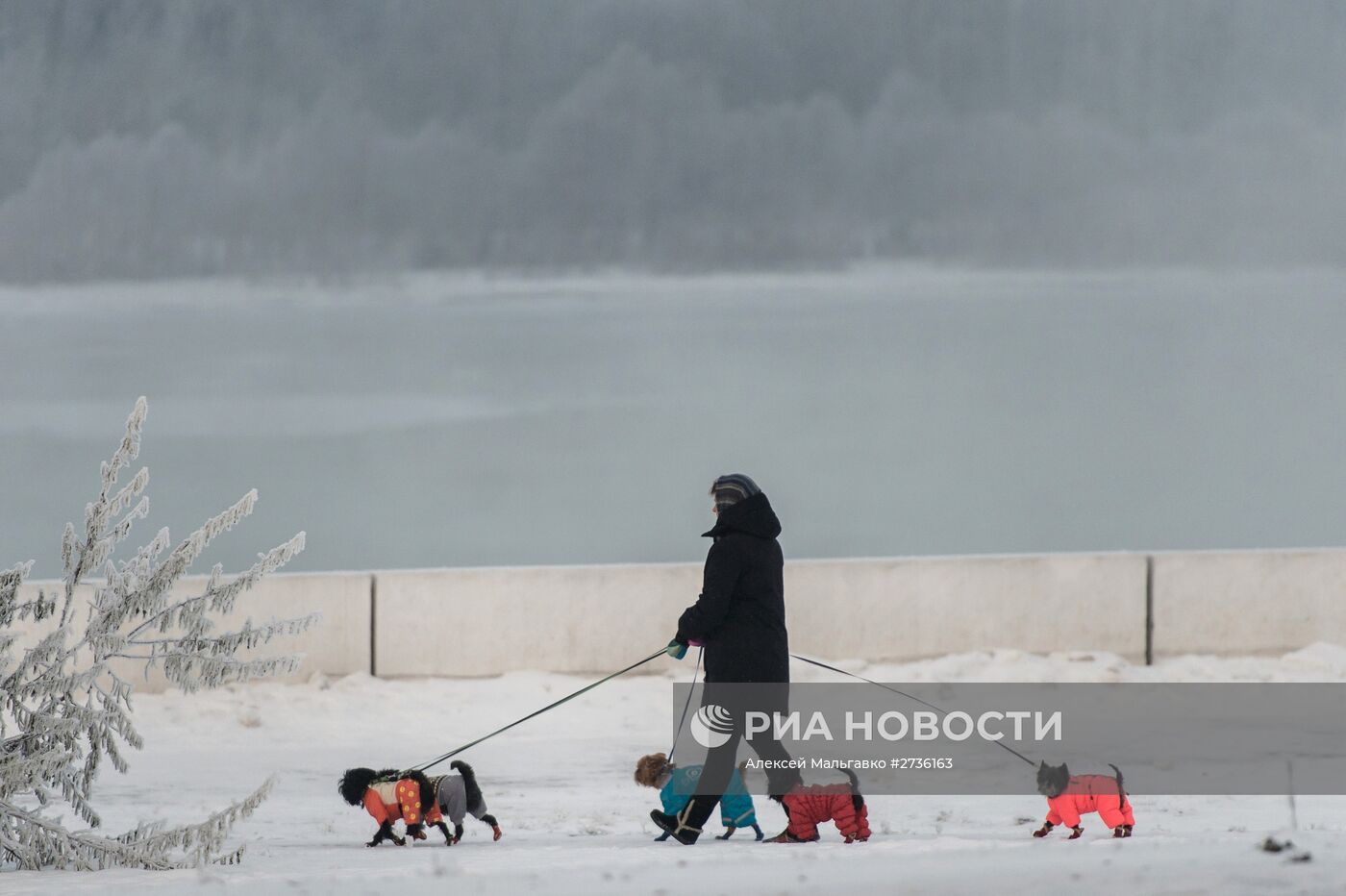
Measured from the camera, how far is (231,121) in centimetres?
1357

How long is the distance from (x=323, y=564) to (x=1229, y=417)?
7.95 m

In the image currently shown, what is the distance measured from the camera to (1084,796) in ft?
20.8

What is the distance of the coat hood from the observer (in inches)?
261

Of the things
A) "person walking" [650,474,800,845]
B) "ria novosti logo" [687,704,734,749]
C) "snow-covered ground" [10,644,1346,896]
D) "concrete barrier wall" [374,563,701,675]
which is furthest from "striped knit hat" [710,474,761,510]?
"concrete barrier wall" [374,563,701,675]

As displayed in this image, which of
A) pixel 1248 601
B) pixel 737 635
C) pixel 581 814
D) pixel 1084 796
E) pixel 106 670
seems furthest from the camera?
pixel 1248 601

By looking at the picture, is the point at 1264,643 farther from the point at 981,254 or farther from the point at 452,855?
the point at 452,855

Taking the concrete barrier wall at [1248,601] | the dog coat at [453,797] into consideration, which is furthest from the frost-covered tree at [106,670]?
the concrete barrier wall at [1248,601]

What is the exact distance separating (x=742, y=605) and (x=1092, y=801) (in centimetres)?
156

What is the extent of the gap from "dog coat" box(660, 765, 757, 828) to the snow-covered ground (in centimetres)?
20

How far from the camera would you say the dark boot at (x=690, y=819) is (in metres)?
6.62

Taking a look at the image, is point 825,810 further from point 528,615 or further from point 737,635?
point 528,615

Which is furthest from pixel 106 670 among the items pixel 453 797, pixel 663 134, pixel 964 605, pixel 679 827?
pixel 663 134

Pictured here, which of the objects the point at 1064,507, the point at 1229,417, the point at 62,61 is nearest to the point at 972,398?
the point at 1064,507

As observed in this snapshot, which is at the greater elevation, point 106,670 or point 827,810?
point 106,670
